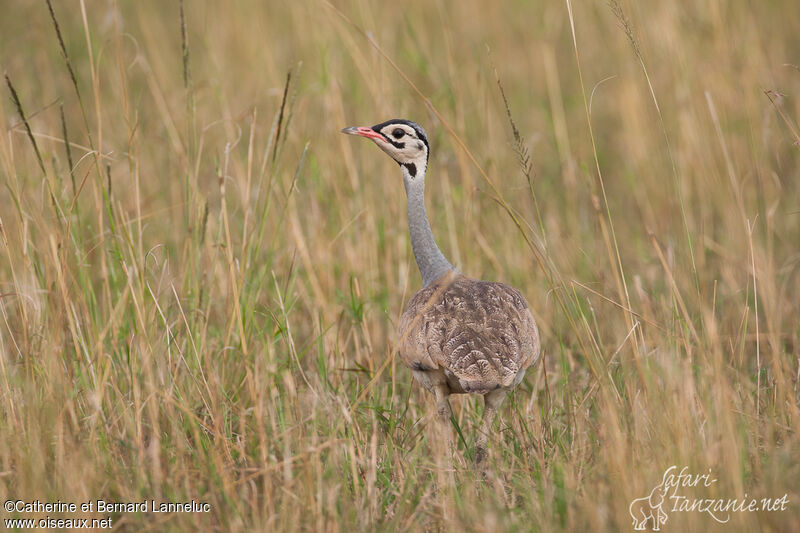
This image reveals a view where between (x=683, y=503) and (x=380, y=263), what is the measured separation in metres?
2.80

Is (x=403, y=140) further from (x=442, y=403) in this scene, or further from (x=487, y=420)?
(x=487, y=420)

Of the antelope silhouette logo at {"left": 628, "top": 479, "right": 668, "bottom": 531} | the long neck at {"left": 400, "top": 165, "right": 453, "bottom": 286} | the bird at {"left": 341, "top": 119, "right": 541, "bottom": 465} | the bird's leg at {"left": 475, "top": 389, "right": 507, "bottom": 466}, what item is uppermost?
the long neck at {"left": 400, "top": 165, "right": 453, "bottom": 286}

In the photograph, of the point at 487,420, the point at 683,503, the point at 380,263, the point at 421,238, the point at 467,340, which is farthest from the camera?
the point at 380,263

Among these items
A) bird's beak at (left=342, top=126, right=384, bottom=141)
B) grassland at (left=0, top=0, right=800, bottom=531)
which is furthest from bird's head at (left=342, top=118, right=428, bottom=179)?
grassland at (left=0, top=0, right=800, bottom=531)

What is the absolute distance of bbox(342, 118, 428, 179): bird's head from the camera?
4.22 m

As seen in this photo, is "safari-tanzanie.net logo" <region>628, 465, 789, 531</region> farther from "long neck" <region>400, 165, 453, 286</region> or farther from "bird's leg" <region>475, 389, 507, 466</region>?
"long neck" <region>400, 165, 453, 286</region>

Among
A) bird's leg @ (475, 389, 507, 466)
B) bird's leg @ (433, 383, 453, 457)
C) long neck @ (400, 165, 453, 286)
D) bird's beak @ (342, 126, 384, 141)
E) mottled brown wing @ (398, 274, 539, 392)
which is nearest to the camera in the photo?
mottled brown wing @ (398, 274, 539, 392)

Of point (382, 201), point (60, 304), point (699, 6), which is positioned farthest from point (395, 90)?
point (60, 304)

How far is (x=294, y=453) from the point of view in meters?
3.34

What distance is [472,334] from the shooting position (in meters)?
3.54

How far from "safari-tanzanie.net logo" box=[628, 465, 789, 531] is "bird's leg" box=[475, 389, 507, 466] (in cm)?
91

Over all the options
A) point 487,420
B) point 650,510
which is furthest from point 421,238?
point 650,510

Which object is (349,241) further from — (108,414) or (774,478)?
(774,478)

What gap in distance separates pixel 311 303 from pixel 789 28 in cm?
478
